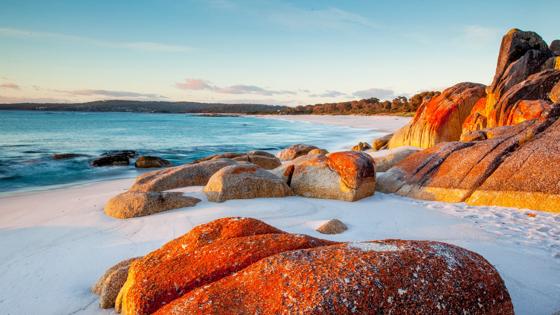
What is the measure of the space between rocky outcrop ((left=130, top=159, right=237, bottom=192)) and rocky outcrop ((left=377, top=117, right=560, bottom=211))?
4.21m

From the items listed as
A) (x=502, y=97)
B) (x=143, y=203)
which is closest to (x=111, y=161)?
(x=143, y=203)

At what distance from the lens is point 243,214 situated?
613 cm

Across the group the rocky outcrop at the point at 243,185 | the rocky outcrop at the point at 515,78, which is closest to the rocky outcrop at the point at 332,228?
the rocky outcrop at the point at 243,185

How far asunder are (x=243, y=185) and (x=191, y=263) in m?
4.30

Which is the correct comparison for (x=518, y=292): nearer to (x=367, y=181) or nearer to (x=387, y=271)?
(x=387, y=271)

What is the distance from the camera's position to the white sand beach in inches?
143

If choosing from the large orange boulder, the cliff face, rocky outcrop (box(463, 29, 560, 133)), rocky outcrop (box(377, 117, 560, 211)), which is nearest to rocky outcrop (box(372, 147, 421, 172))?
rocky outcrop (box(377, 117, 560, 211))

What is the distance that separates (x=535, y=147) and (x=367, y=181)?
3060 mm

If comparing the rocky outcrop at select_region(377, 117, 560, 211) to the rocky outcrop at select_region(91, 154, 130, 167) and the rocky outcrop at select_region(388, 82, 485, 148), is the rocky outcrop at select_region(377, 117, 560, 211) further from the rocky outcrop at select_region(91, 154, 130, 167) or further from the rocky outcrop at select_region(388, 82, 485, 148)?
the rocky outcrop at select_region(91, 154, 130, 167)

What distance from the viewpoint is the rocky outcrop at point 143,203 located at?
6250 millimetres

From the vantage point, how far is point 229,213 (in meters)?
6.17

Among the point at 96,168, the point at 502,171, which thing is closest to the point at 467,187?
the point at 502,171

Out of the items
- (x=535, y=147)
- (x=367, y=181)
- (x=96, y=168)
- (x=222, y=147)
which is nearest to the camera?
(x=535, y=147)

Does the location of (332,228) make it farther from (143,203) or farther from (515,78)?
(515,78)
